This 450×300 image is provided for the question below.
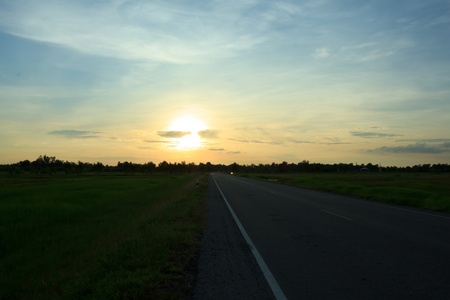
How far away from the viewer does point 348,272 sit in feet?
19.1

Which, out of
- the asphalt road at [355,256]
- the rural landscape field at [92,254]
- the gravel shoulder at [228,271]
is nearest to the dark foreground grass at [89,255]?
the rural landscape field at [92,254]

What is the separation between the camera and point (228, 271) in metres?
5.98

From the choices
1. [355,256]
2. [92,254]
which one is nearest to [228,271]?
[355,256]

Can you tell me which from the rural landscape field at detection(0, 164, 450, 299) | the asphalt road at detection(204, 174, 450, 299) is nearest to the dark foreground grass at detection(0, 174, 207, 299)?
the rural landscape field at detection(0, 164, 450, 299)

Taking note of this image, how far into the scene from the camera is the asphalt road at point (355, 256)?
16.2ft

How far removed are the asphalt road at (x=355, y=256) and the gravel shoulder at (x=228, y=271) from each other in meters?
0.29

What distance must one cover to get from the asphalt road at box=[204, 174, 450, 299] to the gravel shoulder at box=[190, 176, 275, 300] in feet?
0.96

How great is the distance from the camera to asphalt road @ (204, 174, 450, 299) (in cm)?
495

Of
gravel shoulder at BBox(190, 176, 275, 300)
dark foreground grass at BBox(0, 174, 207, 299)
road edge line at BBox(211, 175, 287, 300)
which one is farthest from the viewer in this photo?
dark foreground grass at BBox(0, 174, 207, 299)

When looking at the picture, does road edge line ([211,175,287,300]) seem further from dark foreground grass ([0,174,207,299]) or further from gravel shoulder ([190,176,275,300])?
dark foreground grass ([0,174,207,299])

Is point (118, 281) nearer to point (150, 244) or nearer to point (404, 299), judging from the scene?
point (150, 244)

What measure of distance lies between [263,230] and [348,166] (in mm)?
187288

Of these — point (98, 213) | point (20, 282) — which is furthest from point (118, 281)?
point (98, 213)

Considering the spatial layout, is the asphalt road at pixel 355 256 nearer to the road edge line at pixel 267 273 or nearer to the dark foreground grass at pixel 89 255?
the road edge line at pixel 267 273
